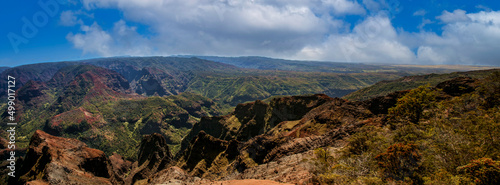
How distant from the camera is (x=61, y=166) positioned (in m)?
50.8

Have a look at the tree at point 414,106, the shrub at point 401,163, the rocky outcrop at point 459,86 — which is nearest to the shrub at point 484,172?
the shrub at point 401,163

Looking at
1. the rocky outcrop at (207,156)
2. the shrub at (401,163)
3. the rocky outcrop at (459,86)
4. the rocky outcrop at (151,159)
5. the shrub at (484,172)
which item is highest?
the rocky outcrop at (459,86)

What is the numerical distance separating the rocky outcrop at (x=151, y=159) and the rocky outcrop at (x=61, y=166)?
45.3ft

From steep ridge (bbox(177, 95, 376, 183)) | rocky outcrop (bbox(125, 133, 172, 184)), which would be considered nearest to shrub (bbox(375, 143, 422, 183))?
steep ridge (bbox(177, 95, 376, 183))

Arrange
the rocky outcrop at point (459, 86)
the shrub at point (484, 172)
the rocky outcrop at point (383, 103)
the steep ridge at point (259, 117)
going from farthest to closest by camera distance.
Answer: the steep ridge at point (259, 117), the rocky outcrop at point (383, 103), the rocky outcrop at point (459, 86), the shrub at point (484, 172)

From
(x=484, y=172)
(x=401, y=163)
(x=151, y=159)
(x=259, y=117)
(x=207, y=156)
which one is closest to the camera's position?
(x=484, y=172)

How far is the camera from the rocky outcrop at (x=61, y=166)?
48594 mm

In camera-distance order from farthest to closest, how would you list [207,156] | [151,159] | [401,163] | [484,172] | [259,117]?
[259,117], [151,159], [207,156], [401,163], [484,172]

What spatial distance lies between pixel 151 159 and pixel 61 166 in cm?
4085

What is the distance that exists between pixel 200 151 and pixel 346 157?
168 feet

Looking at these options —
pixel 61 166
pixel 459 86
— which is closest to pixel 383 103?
pixel 459 86

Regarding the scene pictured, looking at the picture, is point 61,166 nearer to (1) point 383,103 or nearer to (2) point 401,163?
(2) point 401,163

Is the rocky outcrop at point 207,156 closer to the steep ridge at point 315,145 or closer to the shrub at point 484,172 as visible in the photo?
the steep ridge at point 315,145

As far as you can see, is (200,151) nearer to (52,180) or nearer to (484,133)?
(52,180)
